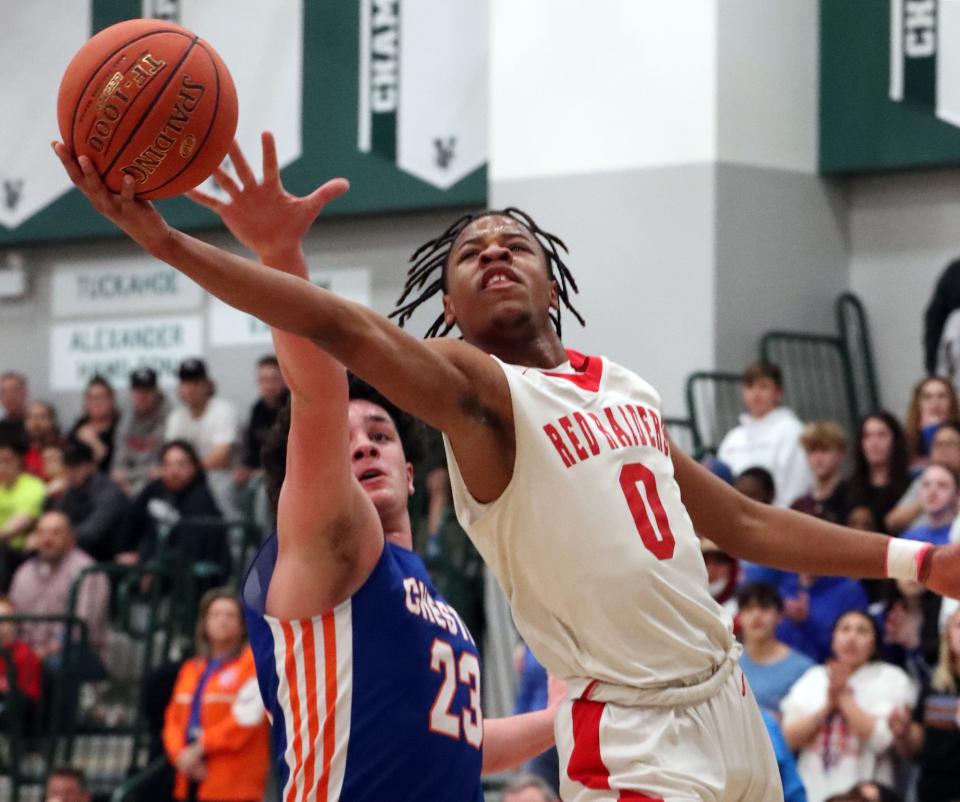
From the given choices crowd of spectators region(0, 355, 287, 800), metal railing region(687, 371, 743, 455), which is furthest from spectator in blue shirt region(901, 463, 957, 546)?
Answer: crowd of spectators region(0, 355, 287, 800)

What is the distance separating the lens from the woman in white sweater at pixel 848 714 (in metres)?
7.55

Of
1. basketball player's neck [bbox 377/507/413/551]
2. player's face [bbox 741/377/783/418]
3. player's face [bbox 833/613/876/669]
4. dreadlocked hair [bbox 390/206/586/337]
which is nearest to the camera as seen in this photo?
dreadlocked hair [bbox 390/206/586/337]

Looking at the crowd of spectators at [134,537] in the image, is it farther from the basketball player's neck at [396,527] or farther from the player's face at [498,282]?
the player's face at [498,282]

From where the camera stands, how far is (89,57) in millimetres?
3400

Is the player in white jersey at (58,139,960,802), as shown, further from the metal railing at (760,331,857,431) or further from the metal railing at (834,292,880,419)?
the metal railing at (834,292,880,419)

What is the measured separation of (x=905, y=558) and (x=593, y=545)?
0.84 metres

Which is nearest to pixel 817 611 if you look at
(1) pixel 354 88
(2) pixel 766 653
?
(2) pixel 766 653

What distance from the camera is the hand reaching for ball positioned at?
3379 millimetres

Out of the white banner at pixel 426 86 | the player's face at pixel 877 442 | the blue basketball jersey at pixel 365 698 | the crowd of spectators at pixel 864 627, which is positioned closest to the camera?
the blue basketball jersey at pixel 365 698

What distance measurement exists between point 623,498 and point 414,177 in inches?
371

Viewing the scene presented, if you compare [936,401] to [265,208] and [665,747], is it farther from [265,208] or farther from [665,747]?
[265,208]

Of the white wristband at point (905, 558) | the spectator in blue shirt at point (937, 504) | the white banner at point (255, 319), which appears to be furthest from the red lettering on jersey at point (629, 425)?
the white banner at point (255, 319)

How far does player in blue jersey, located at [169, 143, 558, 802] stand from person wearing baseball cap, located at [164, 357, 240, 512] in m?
8.65

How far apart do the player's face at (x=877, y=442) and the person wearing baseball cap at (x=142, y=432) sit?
595 cm
